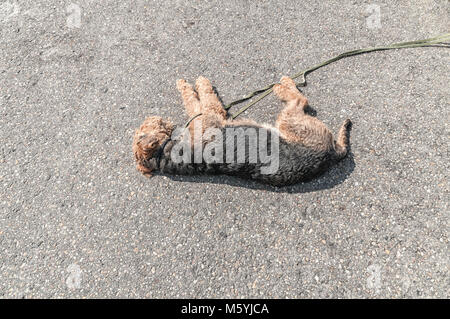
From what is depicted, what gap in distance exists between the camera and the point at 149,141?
3.24 meters

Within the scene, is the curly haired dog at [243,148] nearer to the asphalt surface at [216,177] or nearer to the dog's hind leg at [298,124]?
the dog's hind leg at [298,124]

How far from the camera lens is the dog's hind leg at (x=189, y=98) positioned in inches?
152

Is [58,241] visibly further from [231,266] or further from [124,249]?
[231,266]

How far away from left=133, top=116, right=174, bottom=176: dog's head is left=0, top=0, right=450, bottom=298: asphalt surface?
0.28 meters

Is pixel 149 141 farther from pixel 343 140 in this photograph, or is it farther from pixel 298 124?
pixel 343 140

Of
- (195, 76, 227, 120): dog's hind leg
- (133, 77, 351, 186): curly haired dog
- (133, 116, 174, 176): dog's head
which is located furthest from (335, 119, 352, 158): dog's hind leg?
(133, 116, 174, 176): dog's head

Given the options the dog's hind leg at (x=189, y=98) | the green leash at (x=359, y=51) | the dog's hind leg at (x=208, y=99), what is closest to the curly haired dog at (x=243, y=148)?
the dog's hind leg at (x=208, y=99)

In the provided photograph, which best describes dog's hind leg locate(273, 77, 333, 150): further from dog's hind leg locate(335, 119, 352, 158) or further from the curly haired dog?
dog's hind leg locate(335, 119, 352, 158)

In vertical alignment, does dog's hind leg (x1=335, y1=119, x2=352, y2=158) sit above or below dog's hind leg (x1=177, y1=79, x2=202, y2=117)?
below

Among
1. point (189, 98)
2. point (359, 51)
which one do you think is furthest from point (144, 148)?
point (359, 51)

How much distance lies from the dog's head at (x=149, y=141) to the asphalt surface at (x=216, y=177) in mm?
283

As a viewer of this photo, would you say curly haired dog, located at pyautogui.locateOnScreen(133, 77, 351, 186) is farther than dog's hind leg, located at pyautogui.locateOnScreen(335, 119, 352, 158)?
No

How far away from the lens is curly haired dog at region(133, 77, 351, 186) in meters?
3.19

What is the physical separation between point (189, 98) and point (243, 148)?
123 cm
